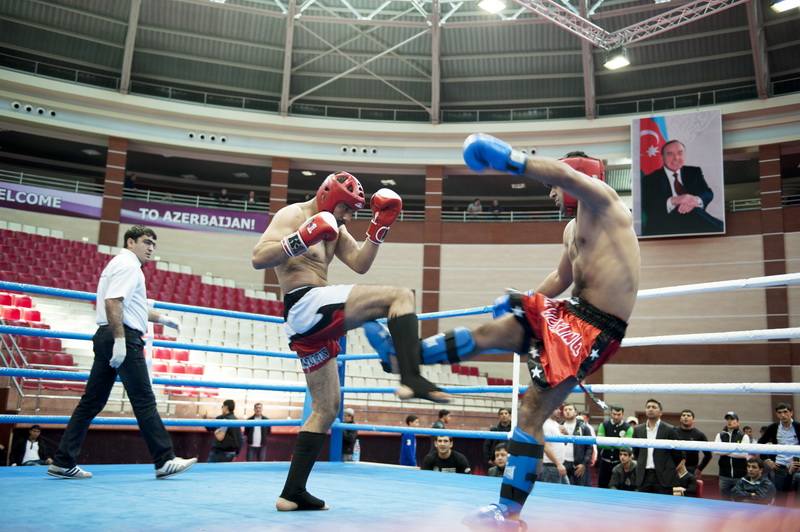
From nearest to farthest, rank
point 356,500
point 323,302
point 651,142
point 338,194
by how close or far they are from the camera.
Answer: point 323,302 → point 356,500 → point 338,194 → point 651,142

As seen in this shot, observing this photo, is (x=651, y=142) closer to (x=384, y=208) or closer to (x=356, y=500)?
(x=384, y=208)

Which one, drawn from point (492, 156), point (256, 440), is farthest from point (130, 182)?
point (492, 156)

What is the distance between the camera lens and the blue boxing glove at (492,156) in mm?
1854

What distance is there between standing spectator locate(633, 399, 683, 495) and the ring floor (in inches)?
83.0

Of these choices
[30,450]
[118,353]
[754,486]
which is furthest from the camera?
[30,450]

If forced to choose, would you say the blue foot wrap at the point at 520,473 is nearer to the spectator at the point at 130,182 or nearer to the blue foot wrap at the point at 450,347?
the blue foot wrap at the point at 450,347

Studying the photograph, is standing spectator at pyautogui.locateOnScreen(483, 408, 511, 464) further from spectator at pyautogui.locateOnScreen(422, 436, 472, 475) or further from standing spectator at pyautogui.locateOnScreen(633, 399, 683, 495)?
standing spectator at pyautogui.locateOnScreen(633, 399, 683, 495)

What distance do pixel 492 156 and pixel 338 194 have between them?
860 millimetres

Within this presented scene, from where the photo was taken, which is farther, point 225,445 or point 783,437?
point 225,445

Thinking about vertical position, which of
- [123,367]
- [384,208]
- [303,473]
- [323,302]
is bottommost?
[303,473]

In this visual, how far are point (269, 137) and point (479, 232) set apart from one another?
16.6ft

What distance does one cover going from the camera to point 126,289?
9.67 ft

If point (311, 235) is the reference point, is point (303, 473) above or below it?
below

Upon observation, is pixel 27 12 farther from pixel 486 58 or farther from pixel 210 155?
pixel 486 58
